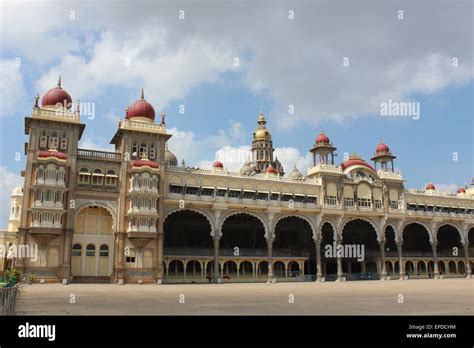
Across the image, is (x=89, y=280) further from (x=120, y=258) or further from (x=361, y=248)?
(x=361, y=248)

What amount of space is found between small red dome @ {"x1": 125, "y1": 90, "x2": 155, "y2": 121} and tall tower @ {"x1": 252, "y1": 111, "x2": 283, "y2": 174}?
37.8 m

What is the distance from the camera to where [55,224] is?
142ft

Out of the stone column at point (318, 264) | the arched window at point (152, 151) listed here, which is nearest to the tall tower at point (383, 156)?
the stone column at point (318, 264)

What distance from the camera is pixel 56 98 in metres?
47.2

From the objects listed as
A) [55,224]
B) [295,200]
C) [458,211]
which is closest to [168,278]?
[55,224]

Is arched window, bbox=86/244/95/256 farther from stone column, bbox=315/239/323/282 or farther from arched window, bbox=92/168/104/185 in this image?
stone column, bbox=315/239/323/282

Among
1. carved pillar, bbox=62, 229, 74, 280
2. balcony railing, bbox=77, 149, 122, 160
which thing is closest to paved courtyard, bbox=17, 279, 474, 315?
carved pillar, bbox=62, 229, 74, 280

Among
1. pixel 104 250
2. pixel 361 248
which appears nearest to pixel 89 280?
pixel 104 250

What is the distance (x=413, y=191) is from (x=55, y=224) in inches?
1985

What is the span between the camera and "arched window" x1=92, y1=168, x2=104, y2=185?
46938mm

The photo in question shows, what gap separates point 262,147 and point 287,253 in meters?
34.9
